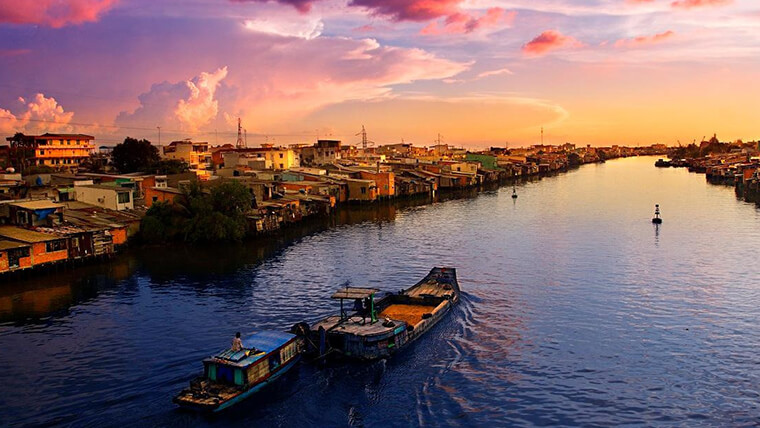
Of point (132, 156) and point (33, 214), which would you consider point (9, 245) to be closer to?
point (33, 214)

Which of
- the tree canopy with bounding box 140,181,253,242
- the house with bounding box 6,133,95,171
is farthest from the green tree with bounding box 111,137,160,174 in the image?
the tree canopy with bounding box 140,181,253,242

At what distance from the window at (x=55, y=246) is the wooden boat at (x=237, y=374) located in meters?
16.3

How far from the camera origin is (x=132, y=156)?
5522 centimetres

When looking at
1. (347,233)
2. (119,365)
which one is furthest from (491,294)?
(347,233)

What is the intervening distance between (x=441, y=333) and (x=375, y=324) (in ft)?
9.06

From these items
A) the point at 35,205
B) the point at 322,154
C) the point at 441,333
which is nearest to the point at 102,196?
the point at 35,205

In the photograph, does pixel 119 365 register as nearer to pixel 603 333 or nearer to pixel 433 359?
pixel 433 359

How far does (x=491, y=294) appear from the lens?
23531 millimetres

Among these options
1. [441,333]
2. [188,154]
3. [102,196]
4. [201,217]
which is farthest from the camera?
[188,154]

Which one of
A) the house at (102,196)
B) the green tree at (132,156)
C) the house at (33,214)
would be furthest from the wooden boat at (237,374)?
the green tree at (132,156)

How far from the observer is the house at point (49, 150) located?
183 ft

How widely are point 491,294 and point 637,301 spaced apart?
18.1ft

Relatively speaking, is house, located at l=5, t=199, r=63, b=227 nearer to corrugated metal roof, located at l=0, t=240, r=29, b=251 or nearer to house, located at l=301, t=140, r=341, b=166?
corrugated metal roof, located at l=0, t=240, r=29, b=251

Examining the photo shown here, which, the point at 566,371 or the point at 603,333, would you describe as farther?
the point at 603,333
